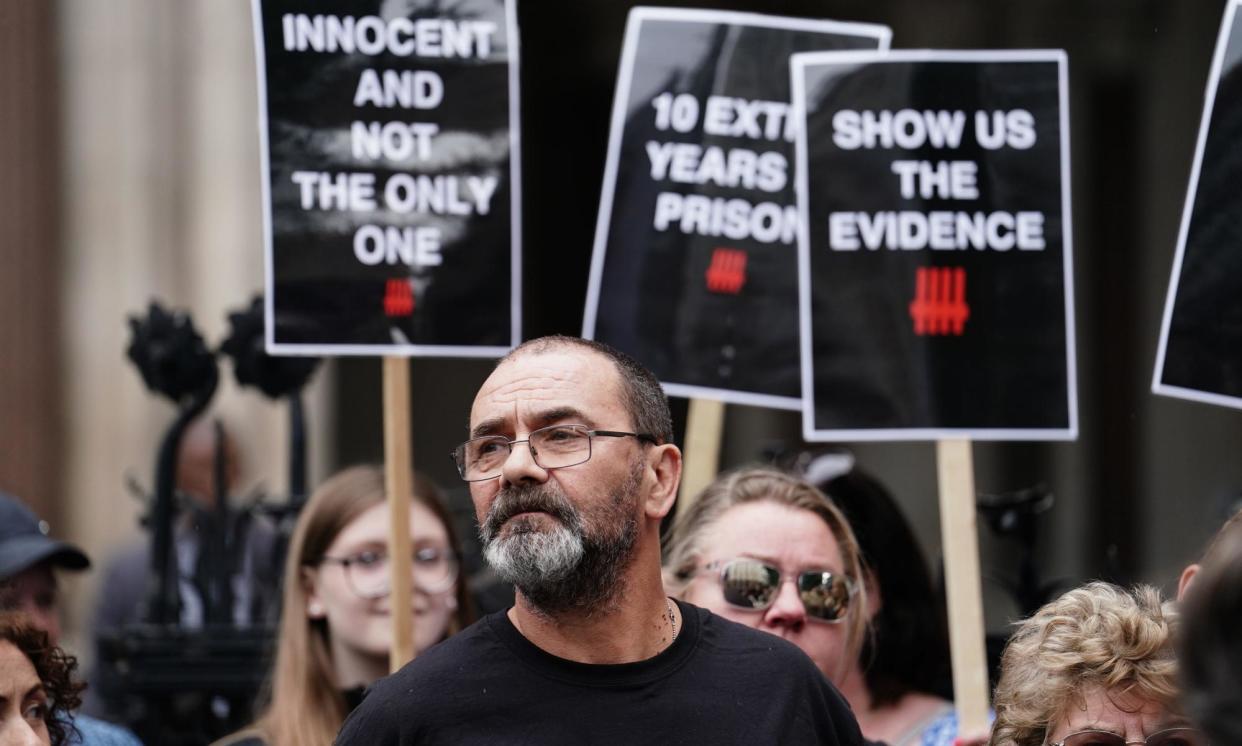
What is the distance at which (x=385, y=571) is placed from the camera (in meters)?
4.47

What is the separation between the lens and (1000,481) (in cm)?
1251

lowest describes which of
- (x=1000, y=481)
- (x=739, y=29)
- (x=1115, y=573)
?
(x=1000, y=481)

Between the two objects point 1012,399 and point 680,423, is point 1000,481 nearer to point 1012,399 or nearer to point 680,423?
point 680,423

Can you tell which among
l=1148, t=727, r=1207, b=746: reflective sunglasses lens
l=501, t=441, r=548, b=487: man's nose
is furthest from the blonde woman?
l=501, t=441, r=548, b=487: man's nose

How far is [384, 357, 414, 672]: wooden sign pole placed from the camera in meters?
4.00

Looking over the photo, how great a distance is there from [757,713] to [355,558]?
1.83 metres

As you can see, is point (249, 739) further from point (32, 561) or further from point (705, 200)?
point (705, 200)

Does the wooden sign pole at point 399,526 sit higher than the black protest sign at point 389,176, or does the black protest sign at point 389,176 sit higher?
the black protest sign at point 389,176

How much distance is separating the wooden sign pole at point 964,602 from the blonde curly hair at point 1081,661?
0.66 meters

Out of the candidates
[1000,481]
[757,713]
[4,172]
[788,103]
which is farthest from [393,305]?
[1000,481]

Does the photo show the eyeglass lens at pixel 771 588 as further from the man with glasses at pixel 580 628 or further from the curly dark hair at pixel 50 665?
the curly dark hair at pixel 50 665

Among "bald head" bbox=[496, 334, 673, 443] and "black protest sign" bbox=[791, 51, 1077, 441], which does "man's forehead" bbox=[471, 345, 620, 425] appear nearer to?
"bald head" bbox=[496, 334, 673, 443]

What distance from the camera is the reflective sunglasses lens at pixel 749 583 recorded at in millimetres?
3746

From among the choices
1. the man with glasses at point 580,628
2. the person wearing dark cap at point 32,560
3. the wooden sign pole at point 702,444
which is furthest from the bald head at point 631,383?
the person wearing dark cap at point 32,560
